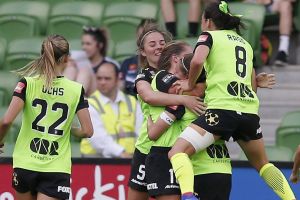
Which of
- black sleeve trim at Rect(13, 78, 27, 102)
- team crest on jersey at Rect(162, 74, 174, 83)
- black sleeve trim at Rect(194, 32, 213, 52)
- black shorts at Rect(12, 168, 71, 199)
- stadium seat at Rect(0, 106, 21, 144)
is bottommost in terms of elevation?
stadium seat at Rect(0, 106, 21, 144)

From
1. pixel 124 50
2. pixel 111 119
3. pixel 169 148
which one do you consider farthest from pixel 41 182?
pixel 124 50

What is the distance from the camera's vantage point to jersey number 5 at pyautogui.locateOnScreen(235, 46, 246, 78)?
7.48m

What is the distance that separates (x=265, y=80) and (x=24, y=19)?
6.15 metres

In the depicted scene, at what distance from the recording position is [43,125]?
7734mm

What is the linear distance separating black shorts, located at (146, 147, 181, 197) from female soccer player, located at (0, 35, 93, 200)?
2.08 feet

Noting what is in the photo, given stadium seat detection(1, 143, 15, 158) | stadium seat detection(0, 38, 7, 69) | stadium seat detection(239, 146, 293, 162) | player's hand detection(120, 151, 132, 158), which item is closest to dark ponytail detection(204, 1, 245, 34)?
stadium seat detection(239, 146, 293, 162)

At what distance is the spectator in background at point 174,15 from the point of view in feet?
40.9

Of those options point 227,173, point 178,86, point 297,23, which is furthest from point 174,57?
point 297,23

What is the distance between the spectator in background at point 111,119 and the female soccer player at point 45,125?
2.58m

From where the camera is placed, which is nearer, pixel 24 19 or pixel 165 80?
pixel 165 80

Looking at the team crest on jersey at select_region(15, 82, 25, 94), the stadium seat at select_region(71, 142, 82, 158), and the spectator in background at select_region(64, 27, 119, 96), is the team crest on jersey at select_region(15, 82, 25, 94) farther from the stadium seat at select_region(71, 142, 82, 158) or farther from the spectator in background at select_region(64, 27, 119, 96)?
the spectator in background at select_region(64, 27, 119, 96)

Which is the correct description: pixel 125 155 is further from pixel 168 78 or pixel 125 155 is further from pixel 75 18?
pixel 75 18

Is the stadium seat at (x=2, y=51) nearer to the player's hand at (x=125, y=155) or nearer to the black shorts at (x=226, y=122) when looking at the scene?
the player's hand at (x=125, y=155)

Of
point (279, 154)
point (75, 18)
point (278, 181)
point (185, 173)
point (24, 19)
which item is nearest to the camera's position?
point (185, 173)
